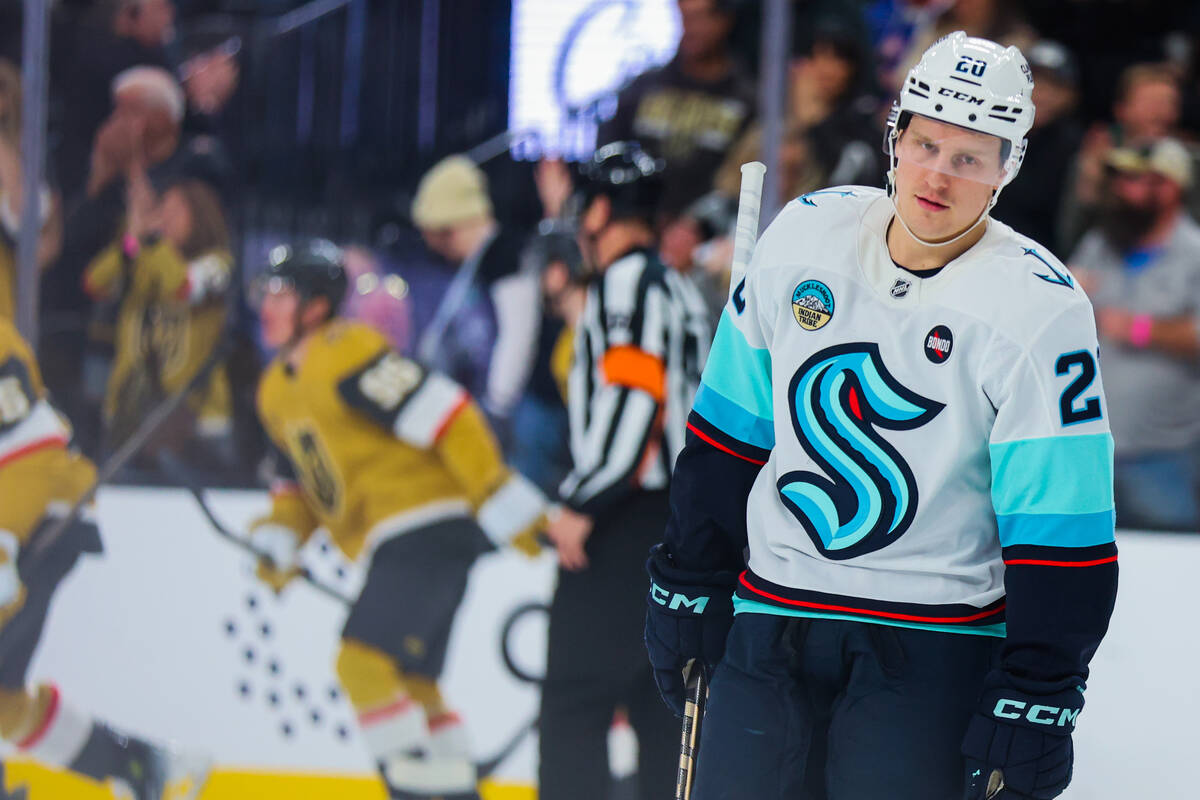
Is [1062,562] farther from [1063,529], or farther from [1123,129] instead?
[1123,129]

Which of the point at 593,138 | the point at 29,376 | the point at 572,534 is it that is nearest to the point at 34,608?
the point at 29,376

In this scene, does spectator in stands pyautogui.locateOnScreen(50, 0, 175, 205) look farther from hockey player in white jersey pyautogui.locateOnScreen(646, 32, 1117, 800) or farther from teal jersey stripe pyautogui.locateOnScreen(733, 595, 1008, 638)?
teal jersey stripe pyautogui.locateOnScreen(733, 595, 1008, 638)

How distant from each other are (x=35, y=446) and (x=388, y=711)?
3.38ft

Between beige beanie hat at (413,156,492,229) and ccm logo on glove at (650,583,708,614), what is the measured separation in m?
1.71

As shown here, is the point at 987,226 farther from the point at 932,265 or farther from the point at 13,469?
the point at 13,469

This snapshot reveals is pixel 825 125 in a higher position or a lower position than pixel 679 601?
higher

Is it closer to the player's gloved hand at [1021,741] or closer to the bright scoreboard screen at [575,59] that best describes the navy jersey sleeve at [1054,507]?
the player's gloved hand at [1021,741]

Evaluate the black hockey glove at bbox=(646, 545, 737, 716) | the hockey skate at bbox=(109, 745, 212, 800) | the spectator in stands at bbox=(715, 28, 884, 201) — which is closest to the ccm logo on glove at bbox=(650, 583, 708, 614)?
the black hockey glove at bbox=(646, 545, 737, 716)

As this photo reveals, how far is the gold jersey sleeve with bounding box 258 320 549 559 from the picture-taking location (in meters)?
3.09

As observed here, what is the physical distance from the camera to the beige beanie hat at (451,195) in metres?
3.19

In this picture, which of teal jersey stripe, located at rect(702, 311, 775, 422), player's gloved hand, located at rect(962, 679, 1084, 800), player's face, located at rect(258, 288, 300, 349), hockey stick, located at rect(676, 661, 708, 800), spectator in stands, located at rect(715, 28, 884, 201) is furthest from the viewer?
player's face, located at rect(258, 288, 300, 349)

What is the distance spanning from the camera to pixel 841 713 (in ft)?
4.91

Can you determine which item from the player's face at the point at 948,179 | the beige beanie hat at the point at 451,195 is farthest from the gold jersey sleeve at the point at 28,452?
the player's face at the point at 948,179

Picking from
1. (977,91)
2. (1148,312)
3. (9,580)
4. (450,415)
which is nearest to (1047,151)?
(1148,312)
